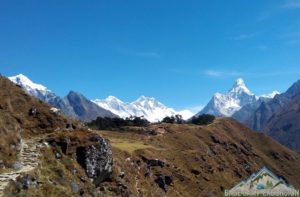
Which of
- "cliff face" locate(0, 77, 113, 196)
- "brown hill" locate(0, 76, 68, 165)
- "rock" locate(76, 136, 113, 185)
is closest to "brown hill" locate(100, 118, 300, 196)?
"rock" locate(76, 136, 113, 185)

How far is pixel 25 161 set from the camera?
5131 centimetres

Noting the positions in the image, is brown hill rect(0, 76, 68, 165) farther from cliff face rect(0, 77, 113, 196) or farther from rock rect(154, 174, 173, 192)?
rock rect(154, 174, 173, 192)

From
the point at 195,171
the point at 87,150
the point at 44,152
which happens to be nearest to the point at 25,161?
the point at 44,152

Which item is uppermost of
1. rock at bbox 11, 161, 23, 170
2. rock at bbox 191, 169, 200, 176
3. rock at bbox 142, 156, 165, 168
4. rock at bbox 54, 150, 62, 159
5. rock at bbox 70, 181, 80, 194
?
rock at bbox 142, 156, 165, 168

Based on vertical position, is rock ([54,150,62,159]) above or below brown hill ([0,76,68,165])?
below

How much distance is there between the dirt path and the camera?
1720 inches

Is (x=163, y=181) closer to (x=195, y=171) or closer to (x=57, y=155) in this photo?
(x=195, y=171)

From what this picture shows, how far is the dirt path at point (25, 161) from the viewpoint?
43.7 m

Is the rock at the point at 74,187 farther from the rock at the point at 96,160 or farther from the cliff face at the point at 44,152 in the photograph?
the rock at the point at 96,160

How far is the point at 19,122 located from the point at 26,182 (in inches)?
765

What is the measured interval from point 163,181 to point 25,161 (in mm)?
85777

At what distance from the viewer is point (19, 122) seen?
62.9m

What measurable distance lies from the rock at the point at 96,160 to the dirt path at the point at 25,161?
26.2 ft

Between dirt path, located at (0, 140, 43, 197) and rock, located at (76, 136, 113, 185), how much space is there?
7992 mm
